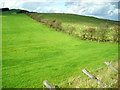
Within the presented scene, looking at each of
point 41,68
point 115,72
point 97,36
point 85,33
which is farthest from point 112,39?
point 115,72

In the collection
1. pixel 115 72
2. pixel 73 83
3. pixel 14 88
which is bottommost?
pixel 14 88

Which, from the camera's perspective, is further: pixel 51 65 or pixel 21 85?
pixel 51 65

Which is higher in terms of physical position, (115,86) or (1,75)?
(115,86)

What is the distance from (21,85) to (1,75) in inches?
133

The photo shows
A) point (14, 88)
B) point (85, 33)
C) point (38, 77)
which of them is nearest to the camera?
point (14, 88)

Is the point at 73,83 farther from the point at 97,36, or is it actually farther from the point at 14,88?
the point at 97,36

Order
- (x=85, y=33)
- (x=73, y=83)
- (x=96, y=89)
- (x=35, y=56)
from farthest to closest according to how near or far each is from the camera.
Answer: (x=85, y=33)
(x=35, y=56)
(x=73, y=83)
(x=96, y=89)

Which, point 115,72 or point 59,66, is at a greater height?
point 115,72

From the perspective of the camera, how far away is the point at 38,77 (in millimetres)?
16625

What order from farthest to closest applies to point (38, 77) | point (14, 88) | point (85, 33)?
point (85, 33) < point (38, 77) < point (14, 88)

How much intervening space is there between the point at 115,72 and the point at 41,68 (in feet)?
31.2

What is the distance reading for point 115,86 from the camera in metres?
10.7

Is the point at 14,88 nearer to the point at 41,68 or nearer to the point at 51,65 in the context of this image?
the point at 41,68

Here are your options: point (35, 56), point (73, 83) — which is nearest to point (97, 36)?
point (35, 56)
